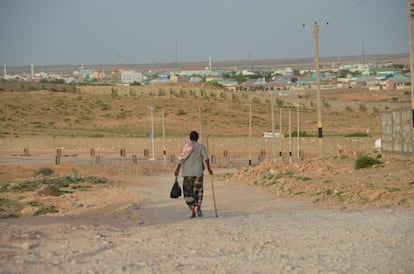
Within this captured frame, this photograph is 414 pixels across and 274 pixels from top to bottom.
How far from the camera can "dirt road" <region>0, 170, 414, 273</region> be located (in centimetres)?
1030

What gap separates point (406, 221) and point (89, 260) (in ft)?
19.0

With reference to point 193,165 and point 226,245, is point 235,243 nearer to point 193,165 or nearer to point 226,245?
point 226,245

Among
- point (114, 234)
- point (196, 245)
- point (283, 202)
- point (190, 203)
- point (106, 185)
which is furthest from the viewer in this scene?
point (106, 185)

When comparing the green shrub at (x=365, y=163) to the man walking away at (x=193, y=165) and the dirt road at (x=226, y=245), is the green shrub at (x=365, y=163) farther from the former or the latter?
the man walking away at (x=193, y=165)

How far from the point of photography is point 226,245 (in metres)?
11.9

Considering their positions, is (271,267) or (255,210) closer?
(271,267)

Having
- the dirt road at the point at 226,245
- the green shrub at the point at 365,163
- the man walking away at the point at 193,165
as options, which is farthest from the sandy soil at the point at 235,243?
the green shrub at the point at 365,163

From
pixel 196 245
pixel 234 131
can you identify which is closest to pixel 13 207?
pixel 196 245

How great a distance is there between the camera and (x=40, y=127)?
281ft

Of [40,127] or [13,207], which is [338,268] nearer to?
[13,207]

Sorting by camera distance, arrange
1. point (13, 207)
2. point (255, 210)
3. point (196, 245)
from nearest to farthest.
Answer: point (196, 245) < point (255, 210) < point (13, 207)

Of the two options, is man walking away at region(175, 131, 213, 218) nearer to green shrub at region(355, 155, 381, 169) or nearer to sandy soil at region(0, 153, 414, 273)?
sandy soil at region(0, 153, 414, 273)

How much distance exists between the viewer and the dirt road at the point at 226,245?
10.3 meters

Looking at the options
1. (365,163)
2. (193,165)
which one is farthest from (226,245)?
(365,163)
